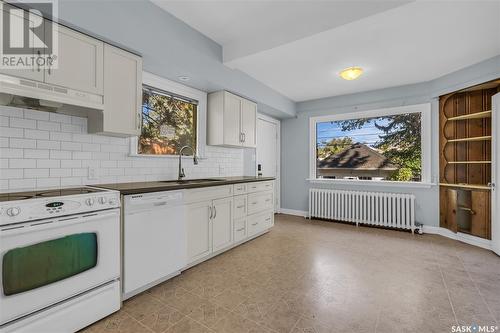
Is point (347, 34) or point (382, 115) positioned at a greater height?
point (347, 34)

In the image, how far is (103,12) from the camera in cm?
202

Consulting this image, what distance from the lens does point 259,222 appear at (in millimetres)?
3783

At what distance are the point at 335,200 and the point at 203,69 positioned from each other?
3.59 m

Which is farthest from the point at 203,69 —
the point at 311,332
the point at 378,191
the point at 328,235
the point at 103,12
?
the point at 378,191

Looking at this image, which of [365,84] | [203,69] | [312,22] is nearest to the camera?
[312,22]

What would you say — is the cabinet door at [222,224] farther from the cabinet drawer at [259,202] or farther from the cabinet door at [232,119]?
the cabinet door at [232,119]

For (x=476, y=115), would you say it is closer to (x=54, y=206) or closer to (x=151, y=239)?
(x=151, y=239)

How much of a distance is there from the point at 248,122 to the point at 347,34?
1.99 m

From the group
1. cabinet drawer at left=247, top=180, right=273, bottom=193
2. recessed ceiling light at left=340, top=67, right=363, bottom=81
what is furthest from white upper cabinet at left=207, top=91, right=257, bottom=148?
recessed ceiling light at left=340, top=67, right=363, bottom=81

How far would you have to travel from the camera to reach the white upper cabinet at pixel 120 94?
2146 mm

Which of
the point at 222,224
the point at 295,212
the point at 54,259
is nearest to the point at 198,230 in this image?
the point at 222,224

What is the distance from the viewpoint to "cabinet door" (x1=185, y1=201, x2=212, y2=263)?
2.58 meters

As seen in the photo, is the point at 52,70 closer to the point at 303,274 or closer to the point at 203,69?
the point at 203,69

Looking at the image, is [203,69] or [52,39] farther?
[203,69]
